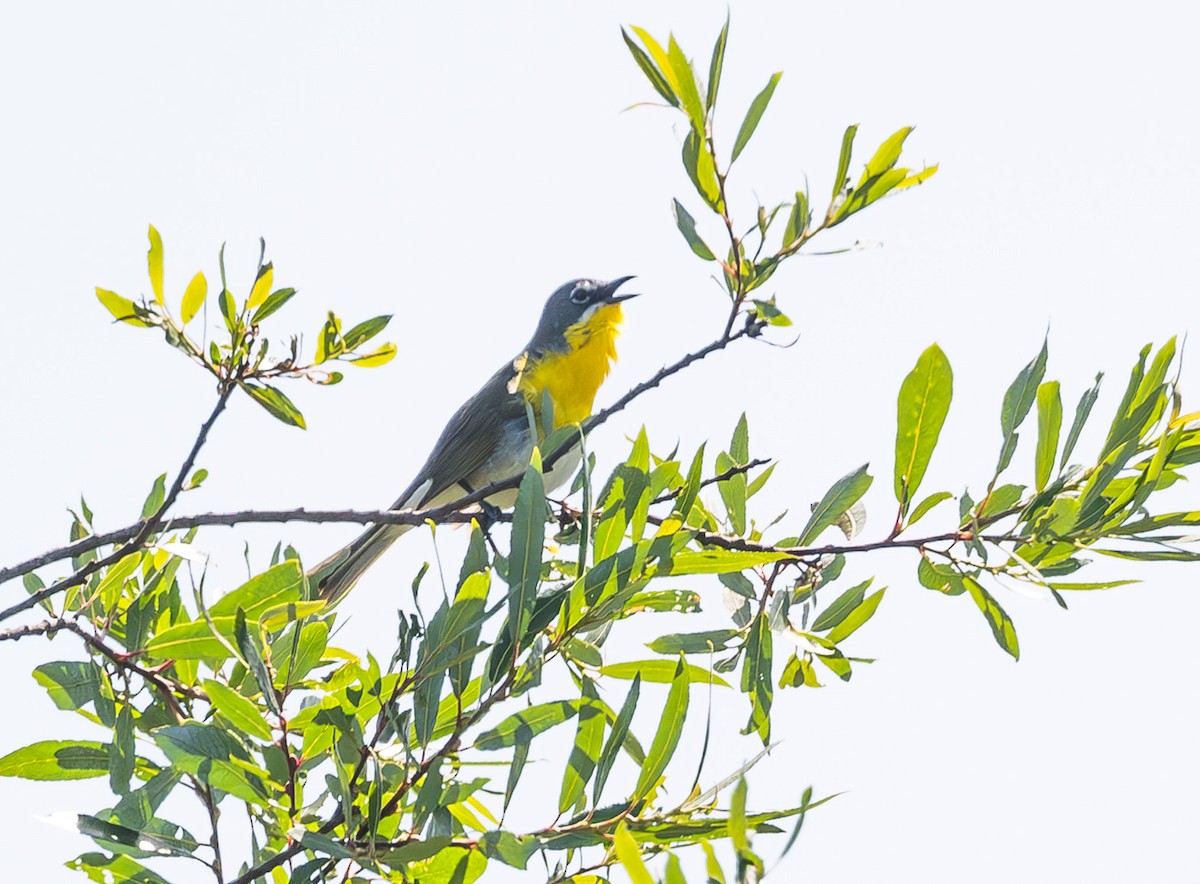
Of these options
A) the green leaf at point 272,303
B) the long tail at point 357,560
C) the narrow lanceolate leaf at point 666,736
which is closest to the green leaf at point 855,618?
the narrow lanceolate leaf at point 666,736

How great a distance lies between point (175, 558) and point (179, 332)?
1.73ft

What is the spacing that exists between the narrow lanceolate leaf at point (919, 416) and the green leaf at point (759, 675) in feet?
1.29

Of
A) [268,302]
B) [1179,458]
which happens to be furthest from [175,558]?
[1179,458]

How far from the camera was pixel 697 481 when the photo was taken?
8.82 feet

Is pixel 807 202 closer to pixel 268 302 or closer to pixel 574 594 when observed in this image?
pixel 574 594

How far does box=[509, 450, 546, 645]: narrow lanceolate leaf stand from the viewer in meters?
2.20

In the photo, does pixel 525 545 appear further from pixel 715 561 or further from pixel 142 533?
pixel 142 533

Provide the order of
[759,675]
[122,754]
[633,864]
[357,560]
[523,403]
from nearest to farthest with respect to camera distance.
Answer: [633,864] → [122,754] → [759,675] → [357,560] → [523,403]

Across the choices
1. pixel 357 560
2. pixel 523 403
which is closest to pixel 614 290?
pixel 523 403

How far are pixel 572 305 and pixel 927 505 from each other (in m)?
4.40

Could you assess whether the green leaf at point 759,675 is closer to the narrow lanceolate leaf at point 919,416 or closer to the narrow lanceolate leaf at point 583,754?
the narrow lanceolate leaf at point 919,416

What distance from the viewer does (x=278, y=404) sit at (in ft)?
10.5

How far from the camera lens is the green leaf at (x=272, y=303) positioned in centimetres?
301

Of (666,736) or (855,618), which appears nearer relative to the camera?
(666,736)
